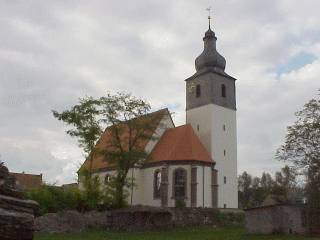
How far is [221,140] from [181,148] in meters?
5.52

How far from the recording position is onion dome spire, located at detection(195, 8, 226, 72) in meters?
53.2

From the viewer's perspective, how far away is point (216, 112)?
168ft

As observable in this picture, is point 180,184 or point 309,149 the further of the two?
point 180,184

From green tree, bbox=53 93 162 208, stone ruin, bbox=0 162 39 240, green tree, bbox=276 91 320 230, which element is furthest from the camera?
green tree, bbox=53 93 162 208

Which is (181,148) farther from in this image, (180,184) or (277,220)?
(277,220)

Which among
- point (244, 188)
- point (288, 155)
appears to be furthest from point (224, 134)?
point (244, 188)

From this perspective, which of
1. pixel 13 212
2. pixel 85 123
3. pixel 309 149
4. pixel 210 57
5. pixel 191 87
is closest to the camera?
pixel 13 212

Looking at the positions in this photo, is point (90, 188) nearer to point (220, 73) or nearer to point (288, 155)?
point (288, 155)

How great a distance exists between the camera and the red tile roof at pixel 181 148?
46812 millimetres

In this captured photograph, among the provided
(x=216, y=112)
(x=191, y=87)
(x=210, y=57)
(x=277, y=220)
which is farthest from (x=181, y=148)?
(x=277, y=220)

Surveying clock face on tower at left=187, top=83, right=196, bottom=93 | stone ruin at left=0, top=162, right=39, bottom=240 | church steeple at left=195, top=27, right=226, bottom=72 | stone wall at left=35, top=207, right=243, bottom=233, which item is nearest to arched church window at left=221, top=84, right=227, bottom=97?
church steeple at left=195, top=27, right=226, bottom=72

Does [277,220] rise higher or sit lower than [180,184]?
lower

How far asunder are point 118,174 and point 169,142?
28.3 ft

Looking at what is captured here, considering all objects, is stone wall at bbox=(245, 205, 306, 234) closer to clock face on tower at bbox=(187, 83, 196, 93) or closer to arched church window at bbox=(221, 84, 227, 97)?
arched church window at bbox=(221, 84, 227, 97)
